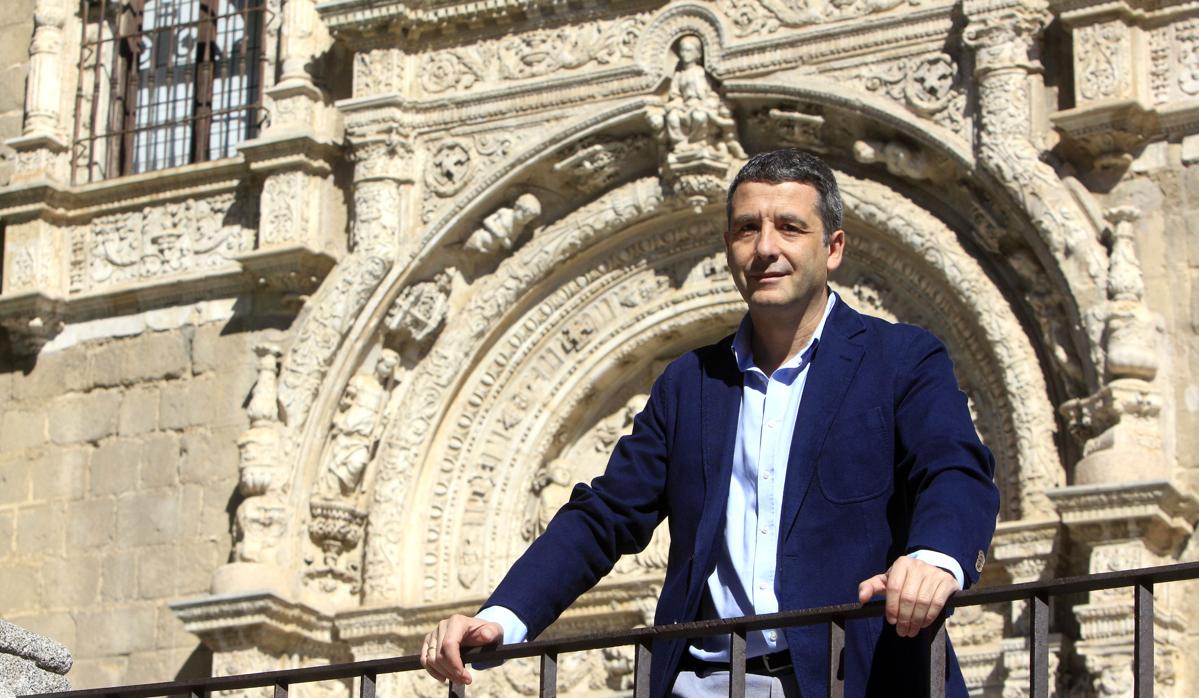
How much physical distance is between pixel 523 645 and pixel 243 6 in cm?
744

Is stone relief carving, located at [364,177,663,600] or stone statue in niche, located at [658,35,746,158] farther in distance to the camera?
stone relief carving, located at [364,177,663,600]

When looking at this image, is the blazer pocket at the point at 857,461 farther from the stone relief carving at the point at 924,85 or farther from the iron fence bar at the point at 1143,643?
the stone relief carving at the point at 924,85

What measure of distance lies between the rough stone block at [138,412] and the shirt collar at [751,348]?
6593 millimetres

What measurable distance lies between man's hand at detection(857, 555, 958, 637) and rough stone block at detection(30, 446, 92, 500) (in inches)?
293

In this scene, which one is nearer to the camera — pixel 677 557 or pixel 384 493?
pixel 677 557

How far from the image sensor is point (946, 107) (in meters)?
8.67

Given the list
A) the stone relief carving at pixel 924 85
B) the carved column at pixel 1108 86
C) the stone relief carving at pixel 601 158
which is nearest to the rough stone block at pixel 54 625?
the stone relief carving at pixel 601 158

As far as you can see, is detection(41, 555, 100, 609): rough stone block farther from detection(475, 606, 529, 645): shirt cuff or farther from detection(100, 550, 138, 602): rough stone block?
detection(475, 606, 529, 645): shirt cuff

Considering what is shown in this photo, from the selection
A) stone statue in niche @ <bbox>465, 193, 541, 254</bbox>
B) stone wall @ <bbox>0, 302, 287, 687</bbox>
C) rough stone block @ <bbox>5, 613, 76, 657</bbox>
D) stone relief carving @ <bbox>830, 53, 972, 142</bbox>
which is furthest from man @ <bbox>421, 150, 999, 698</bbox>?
rough stone block @ <bbox>5, 613, 76, 657</bbox>

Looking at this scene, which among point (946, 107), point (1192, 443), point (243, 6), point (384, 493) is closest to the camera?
point (1192, 443)

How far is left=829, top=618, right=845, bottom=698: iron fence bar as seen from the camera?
3.52 metres

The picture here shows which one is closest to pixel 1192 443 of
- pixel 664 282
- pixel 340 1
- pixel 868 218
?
pixel 868 218

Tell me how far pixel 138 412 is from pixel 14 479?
2.40ft

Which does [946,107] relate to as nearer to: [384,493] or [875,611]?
[384,493]
